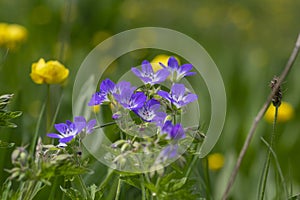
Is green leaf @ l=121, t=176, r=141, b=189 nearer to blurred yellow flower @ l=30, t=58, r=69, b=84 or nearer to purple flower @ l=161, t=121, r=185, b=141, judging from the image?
purple flower @ l=161, t=121, r=185, b=141

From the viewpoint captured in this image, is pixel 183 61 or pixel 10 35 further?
pixel 183 61

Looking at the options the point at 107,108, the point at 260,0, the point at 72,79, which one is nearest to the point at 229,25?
the point at 260,0

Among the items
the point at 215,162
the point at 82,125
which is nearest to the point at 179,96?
the point at 82,125

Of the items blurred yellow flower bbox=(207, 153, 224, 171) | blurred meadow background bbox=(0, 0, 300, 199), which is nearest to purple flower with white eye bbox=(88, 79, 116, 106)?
blurred meadow background bbox=(0, 0, 300, 199)

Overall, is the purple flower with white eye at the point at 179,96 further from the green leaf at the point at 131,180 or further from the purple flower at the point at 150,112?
the green leaf at the point at 131,180

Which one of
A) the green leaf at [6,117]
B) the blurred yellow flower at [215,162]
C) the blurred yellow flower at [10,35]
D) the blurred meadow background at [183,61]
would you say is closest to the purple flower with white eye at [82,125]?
the green leaf at [6,117]

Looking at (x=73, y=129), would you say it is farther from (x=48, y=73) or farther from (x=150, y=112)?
(x=48, y=73)

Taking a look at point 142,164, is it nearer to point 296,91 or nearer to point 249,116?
point 249,116
